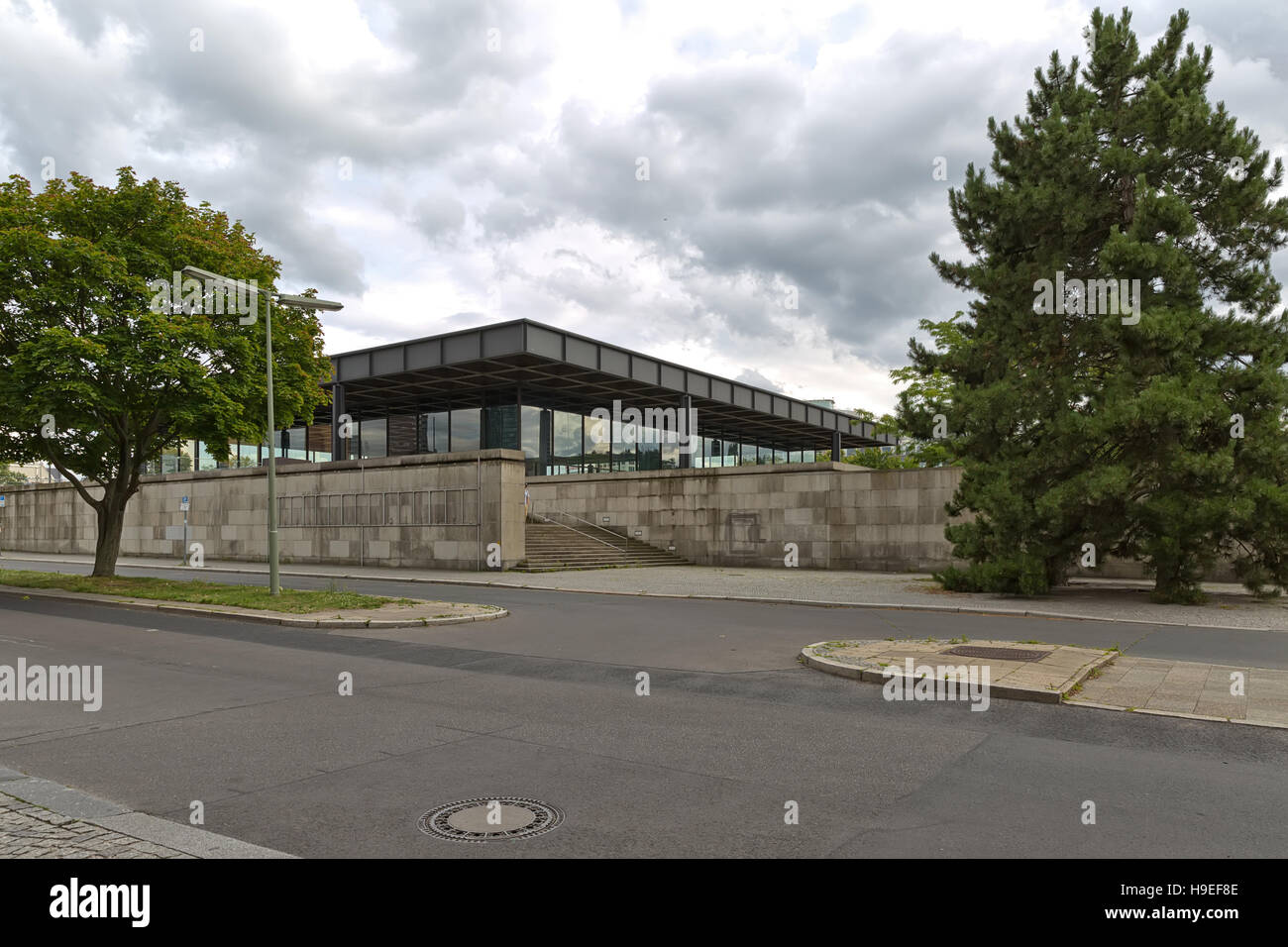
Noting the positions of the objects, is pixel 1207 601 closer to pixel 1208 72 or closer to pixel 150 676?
pixel 1208 72

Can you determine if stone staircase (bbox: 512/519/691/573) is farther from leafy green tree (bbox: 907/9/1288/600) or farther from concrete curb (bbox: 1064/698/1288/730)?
concrete curb (bbox: 1064/698/1288/730)

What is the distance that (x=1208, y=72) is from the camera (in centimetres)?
1897

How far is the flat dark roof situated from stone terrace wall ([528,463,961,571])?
6077 mm

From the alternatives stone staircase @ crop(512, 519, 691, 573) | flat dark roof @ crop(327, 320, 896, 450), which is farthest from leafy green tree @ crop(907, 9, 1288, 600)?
flat dark roof @ crop(327, 320, 896, 450)

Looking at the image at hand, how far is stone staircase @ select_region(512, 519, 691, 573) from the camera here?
1140 inches

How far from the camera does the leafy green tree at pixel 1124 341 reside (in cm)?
1677

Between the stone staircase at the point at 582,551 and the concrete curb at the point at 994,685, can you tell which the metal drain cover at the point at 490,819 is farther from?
the stone staircase at the point at 582,551

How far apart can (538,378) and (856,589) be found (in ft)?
77.5

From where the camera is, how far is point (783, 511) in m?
29.1

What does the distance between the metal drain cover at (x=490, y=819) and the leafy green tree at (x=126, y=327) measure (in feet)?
54.0

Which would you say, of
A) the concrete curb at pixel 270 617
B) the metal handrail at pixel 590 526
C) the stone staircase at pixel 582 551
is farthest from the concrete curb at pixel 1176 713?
the metal handrail at pixel 590 526

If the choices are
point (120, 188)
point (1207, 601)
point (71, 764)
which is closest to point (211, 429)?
point (120, 188)

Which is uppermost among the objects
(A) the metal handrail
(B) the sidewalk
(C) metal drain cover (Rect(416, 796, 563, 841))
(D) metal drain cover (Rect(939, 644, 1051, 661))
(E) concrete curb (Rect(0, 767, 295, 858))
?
(A) the metal handrail
